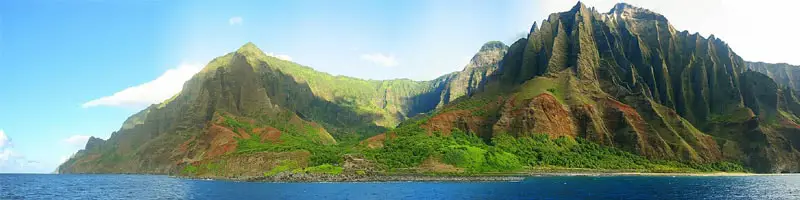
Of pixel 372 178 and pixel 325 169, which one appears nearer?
pixel 372 178

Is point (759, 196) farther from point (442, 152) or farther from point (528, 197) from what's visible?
point (442, 152)

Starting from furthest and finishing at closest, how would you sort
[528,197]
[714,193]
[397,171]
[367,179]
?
1. [397,171]
2. [367,179]
3. [714,193]
4. [528,197]

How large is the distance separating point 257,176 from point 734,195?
5441 inches

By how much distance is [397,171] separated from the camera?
192 metres

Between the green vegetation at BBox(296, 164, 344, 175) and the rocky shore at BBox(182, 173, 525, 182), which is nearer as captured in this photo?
the rocky shore at BBox(182, 173, 525, 182)

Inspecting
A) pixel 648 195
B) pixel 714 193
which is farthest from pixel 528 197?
pixel 714 193

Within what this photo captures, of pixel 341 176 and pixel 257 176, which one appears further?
pixel 257 176

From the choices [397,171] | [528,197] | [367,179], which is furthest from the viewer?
[397,171]

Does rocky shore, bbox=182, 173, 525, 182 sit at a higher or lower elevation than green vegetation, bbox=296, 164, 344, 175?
lower

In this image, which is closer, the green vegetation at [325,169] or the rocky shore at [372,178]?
the rocky shore at [372,178]

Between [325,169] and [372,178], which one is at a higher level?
[325,169]

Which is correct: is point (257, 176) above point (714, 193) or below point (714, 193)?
above

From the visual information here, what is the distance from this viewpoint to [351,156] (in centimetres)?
19950

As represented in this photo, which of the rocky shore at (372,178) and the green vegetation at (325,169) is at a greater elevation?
the green vegetation at (325,169)
